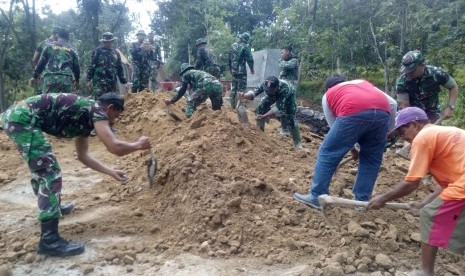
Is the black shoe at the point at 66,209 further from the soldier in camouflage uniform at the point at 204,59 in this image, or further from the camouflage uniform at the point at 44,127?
the soldier in camouflage uniform at the point at 204,59

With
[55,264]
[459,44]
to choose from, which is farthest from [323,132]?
[55,264]

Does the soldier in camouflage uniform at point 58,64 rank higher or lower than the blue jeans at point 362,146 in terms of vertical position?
higher

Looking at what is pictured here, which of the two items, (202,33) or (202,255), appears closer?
(202,255)

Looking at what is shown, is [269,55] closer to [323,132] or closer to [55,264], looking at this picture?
[323,132]

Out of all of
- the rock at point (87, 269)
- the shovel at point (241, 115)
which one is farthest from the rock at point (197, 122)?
the rock at point (87, 269)

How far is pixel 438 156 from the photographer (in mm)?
2662

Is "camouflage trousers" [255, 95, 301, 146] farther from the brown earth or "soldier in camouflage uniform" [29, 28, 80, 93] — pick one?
"soldier in camouflage uniform" [29, 28, 80, 93]

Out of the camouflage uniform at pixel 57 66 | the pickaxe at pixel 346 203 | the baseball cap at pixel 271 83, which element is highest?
the camouflage uniform at pixel 57 66

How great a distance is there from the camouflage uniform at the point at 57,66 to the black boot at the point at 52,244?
3.75 m

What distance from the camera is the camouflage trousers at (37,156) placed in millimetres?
3156

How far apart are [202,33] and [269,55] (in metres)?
9.14

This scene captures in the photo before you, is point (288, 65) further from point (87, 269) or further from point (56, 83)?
point (87, 269)

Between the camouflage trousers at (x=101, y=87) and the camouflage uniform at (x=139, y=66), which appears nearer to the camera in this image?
the camouflage trousers at (x=101, y=87)

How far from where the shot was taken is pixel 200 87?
21.7ft
